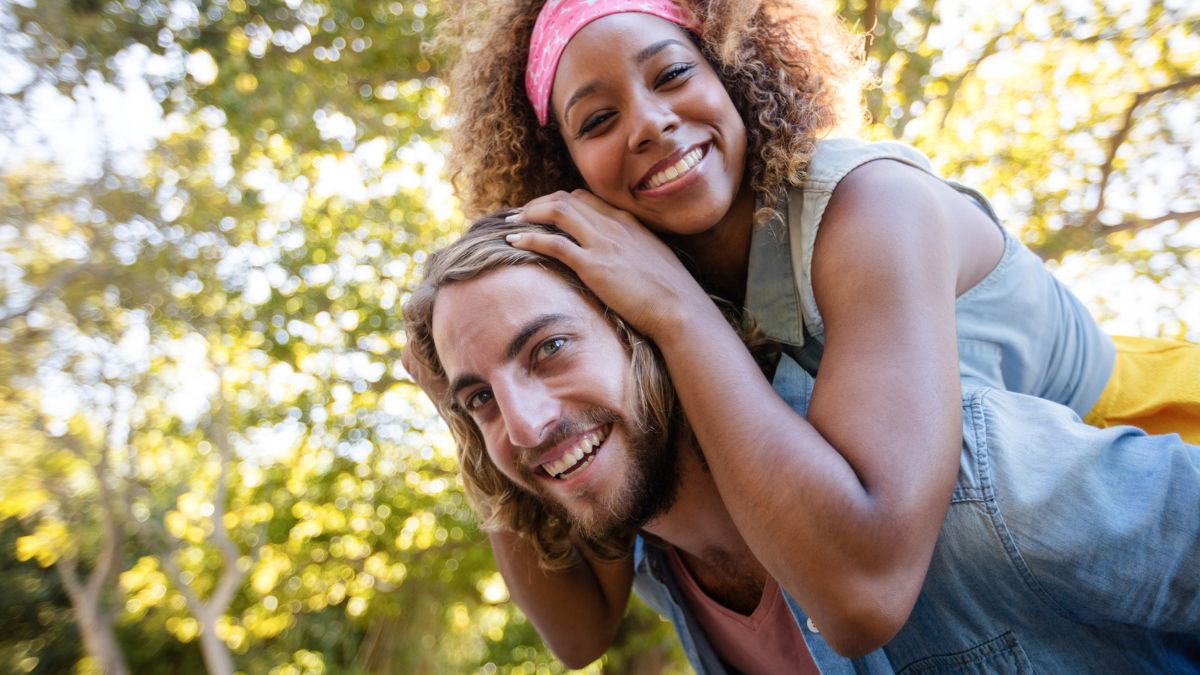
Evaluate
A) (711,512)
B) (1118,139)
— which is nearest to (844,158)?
(711,512)

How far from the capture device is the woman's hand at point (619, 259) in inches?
83.8

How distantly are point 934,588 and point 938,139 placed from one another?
642cm

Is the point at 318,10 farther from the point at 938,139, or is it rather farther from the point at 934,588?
the point at 934,588

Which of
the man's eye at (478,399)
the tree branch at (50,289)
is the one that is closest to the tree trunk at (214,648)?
the tree branch at (50,289)

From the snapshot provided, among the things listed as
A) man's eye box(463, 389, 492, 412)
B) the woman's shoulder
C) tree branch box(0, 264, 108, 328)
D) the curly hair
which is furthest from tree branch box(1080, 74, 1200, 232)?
tree branch box(0, 264, 108, 328)

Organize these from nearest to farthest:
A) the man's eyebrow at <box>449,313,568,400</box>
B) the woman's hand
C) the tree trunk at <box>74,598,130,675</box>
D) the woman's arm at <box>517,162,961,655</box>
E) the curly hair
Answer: the woman's arm at <box>517,162,961,655</box> → the woman's hand → the man's eyebrow at <box>449,313,568,400</box> → the curly hair → the tree trunk at <box>74,598,130,675</box>

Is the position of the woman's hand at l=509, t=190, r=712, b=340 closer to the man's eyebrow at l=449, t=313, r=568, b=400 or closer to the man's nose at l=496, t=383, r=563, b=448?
the man's eyebrow at l=449, t=313, r=568, b=400

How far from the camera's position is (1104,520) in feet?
5.69

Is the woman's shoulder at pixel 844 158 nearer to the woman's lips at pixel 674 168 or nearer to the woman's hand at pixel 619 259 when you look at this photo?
the woman's lips at pixel 674 168

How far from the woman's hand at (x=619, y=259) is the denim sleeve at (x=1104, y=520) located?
0.75m

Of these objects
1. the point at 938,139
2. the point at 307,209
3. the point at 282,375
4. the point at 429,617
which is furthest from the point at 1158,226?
the point at 429,617

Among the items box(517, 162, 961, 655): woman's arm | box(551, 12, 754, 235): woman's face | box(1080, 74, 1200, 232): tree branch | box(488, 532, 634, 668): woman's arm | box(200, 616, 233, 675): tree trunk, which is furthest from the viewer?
box(200, 616, 233, 675): tree trunk

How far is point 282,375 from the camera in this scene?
396 inches

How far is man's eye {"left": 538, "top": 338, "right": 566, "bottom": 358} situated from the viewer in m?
2.24
